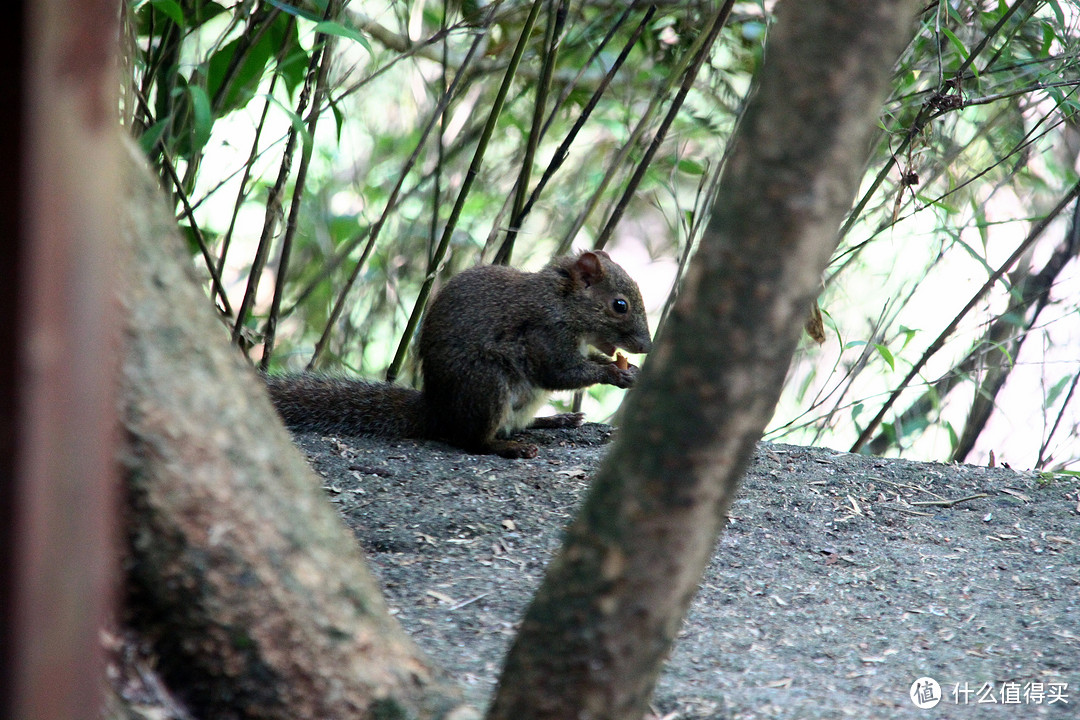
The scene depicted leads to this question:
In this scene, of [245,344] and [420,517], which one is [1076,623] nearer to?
[420,517]

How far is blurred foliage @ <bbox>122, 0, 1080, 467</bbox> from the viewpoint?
11.3 feet

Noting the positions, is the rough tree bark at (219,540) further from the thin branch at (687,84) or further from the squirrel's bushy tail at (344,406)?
the thin branch at (687,84)

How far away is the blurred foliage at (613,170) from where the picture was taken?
3447 millimetres

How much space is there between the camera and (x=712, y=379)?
1.28 m

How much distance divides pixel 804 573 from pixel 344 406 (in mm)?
1920

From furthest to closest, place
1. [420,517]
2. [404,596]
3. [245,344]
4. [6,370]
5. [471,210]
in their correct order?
[471,210] < [245,344] < [420,517] < [404,596] < [6,370]

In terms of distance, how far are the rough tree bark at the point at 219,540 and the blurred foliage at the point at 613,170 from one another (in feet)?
4.36

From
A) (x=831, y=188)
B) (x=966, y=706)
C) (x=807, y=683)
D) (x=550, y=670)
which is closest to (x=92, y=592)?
(x=550, y=670)

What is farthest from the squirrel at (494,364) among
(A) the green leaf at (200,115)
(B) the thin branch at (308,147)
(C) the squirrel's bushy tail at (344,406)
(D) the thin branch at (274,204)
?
(A) the green leaf at (200,115)

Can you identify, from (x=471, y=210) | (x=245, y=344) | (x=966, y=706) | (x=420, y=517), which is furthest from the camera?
(x=471, y=210)

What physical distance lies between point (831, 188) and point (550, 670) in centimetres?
77

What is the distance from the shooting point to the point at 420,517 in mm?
2887

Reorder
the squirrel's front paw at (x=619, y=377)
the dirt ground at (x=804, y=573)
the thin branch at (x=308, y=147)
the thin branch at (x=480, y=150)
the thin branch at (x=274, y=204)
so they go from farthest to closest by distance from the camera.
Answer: the squirrel's front paw at (x=619, y=377) < the thin branch at (x=480, y=150) < the thin branch at (x=274, y=204) < the thin branch at (x=308, y=147) < the dirt ground at (x=804, y=573)

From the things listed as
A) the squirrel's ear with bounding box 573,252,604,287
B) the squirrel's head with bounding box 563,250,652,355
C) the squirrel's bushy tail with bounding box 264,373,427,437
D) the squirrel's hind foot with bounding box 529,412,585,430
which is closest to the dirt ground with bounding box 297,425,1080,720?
the squirrel's bushy tail with bounding box 264,373,427,437
